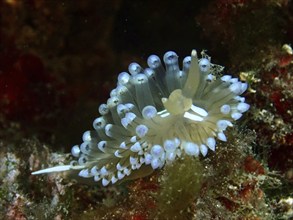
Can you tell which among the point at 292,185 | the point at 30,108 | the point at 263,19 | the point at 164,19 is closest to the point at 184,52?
the point at 164,19

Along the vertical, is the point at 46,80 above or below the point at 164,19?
below

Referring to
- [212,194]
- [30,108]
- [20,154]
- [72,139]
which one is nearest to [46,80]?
[30,108]

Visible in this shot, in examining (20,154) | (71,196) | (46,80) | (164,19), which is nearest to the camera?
(71,196)

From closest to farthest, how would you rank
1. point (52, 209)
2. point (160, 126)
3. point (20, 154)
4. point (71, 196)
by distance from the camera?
point (160, 126)
point (52, 209)
point (71, 196)
point (20, 154)

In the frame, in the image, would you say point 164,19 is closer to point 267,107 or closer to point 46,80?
point 46,80

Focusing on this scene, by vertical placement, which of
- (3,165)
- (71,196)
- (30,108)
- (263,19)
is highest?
(30,108)

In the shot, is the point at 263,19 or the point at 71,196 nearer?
the point at 71,196

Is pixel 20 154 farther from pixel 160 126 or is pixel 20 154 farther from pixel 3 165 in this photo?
pixel 160 126
